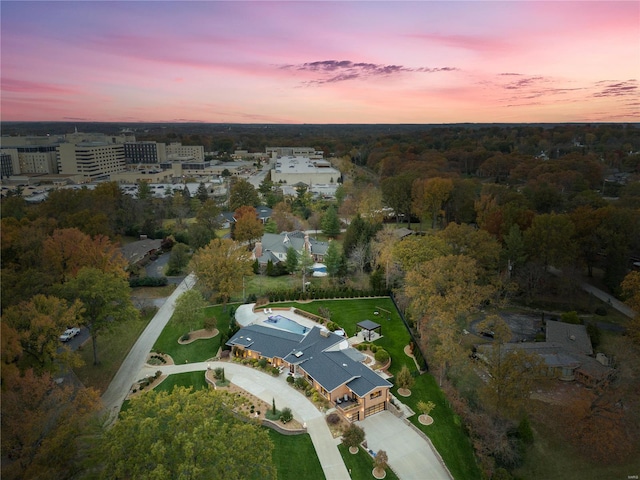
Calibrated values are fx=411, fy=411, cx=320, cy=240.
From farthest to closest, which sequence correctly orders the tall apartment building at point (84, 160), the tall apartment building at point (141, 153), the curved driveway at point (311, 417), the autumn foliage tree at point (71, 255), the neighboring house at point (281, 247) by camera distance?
the tall apartment building at point (141, 153) < the tall apartment building at point (84, 160) < the neighboring house at point (281, 247) < the autumn foliage tree at point (71, 255) < the curved driveway at point (311, 417)

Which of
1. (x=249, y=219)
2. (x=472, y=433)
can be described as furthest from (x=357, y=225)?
(x=472, y=433)

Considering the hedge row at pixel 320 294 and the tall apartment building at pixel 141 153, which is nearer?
the hedge row at pixel 320 294

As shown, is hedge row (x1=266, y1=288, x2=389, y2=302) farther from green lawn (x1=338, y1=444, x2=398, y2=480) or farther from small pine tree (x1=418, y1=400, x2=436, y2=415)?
green lawn (x1=338, y1=444, x2=398, y2=480)

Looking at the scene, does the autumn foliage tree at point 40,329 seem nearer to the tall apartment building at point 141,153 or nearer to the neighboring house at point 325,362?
the neighboring house at point 325,362

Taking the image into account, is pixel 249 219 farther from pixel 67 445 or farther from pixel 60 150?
pixel 60 150

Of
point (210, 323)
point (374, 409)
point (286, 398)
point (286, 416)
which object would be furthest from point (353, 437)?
point (210, 323)

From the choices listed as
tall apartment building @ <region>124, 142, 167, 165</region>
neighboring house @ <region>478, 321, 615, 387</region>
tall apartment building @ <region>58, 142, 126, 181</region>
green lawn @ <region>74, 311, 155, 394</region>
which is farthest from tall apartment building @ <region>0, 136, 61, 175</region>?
neighboring house @ <region>478, 321, 615, 387</region>

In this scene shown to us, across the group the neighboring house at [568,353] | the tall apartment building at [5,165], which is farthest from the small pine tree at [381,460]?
the tall apartment building at [5,165]

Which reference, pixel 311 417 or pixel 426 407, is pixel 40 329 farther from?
pixel 426 407
